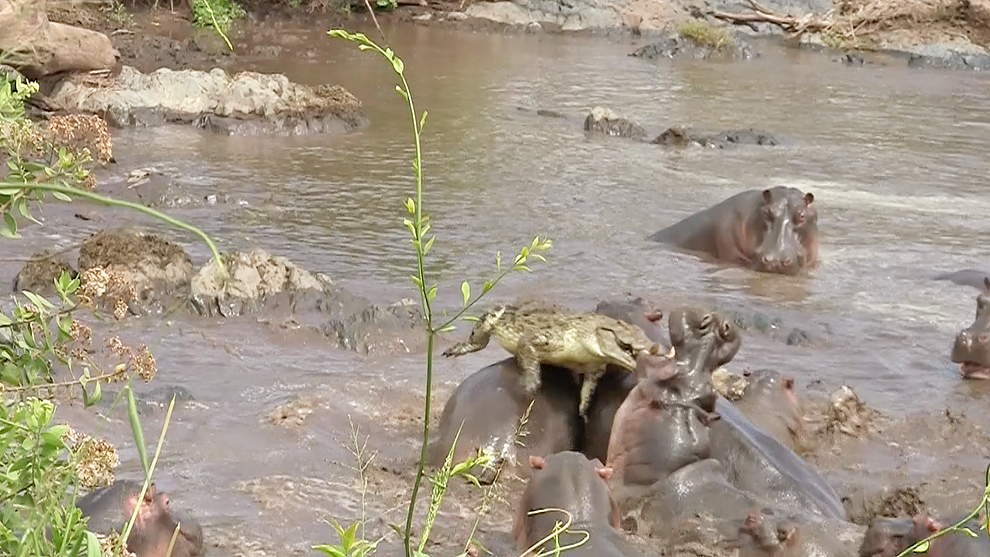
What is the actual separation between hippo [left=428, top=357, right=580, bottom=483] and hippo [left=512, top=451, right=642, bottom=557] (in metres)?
0.50

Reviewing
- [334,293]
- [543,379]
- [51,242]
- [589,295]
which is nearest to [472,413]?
[543,379]

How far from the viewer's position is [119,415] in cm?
484

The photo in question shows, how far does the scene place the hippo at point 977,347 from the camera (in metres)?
5.99

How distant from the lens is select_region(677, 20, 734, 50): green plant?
1823 centimetres

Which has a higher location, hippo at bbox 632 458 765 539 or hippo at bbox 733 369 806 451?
hippo at bbox 632 458 765 539

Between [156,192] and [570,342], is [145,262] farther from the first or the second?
[570,342]

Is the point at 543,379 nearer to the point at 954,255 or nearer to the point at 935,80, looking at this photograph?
the point at 954,255

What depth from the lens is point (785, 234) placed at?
26.0 feet

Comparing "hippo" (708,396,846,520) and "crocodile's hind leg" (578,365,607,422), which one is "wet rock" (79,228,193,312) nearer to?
"crocodile's hind leg" (578,365,607,422)

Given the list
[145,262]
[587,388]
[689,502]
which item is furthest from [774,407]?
[145,262]

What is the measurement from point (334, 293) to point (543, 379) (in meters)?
2.05

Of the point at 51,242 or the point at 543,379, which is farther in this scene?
the point at 51,242

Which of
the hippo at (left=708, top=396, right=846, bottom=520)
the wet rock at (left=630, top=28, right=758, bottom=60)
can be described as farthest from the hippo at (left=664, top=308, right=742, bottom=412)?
the wet rock at (left=630, top=28, right=758, bottom=60)

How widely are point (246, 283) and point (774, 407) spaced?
247cm
